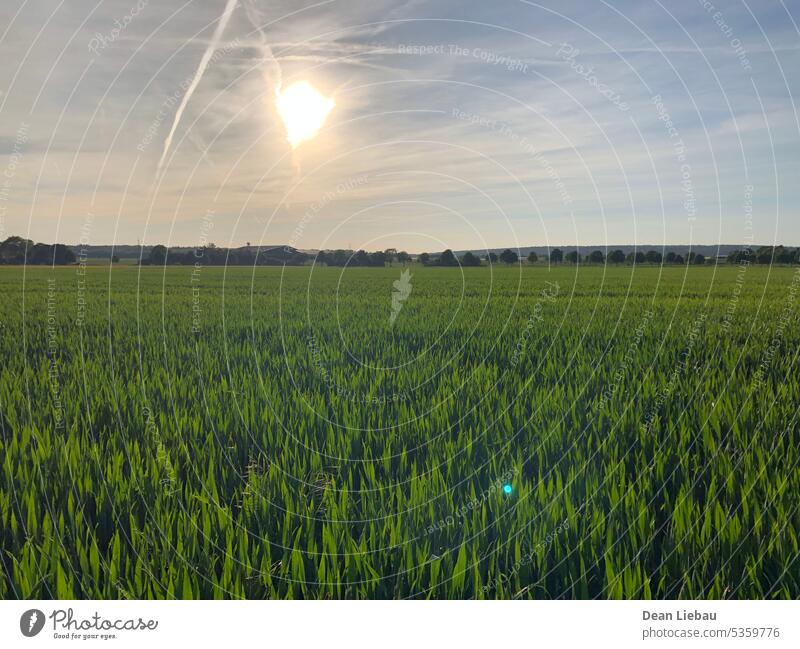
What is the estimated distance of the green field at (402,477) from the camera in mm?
3137

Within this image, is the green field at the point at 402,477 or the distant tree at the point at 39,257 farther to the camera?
the distant tree at the point at 39,257

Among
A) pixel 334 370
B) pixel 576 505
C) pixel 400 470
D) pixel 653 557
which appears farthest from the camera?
pixel 334 370

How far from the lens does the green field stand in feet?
10.3

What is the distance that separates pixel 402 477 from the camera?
421cm

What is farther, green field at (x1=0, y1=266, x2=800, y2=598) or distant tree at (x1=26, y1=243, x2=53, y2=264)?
distant tree at (x1=26, y1=243, x2=53, y2=264)

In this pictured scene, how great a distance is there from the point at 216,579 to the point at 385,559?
0.98m

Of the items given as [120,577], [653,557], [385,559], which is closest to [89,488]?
[120,577]

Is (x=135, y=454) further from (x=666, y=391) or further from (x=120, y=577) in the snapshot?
(x=666, y=391)

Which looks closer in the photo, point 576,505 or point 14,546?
point 14,546

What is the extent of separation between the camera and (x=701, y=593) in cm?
312

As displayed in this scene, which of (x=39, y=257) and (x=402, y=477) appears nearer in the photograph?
(x=402, y=477)
